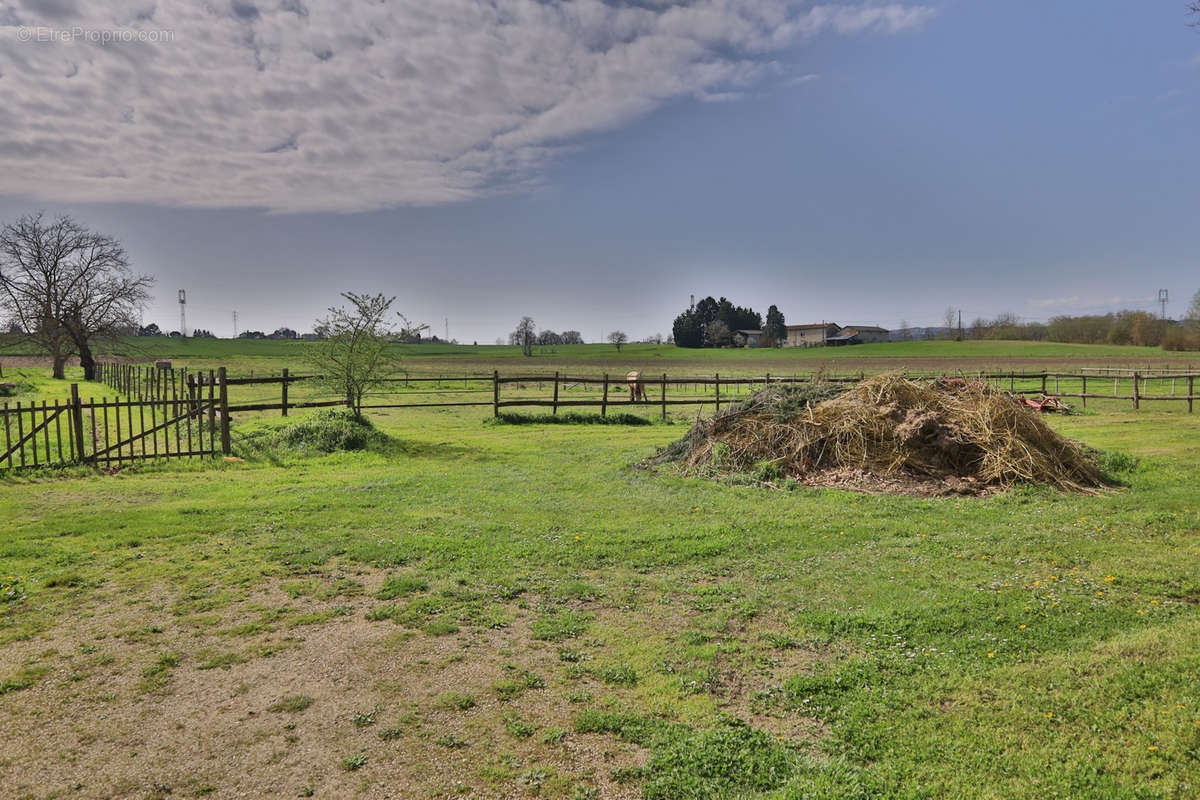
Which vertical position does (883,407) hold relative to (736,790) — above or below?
above

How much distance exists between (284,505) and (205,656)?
5.81m

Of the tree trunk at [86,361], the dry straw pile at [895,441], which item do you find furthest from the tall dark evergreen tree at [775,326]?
the dry straw pile at [895,441]

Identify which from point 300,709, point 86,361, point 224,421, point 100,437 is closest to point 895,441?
point 300,709

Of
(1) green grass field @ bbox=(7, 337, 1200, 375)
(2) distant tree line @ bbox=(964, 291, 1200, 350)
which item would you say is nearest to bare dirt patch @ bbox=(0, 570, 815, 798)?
(1) green grass field @ bbox=(7, 337, 1200, 375)

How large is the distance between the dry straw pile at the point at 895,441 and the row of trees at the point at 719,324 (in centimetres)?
10302

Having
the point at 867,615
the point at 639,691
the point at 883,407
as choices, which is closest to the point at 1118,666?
the point at 867,615

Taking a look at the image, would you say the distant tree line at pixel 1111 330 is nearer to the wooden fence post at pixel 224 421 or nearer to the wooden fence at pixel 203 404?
the wooden fence at pixel 203 404

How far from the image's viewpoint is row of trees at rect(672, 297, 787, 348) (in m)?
116

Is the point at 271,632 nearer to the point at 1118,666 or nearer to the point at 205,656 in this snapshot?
the point at 205,656

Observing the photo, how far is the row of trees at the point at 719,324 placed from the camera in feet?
382

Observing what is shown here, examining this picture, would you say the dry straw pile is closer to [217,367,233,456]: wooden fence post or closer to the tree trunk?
[217,367,233,456]: wooden fence post

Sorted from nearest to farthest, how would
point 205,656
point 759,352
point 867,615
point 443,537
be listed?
point 205,656 < point 867,615 < point 443,537 < point 759,352

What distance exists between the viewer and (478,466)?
15.0 metres

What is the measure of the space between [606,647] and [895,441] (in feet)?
29.8
